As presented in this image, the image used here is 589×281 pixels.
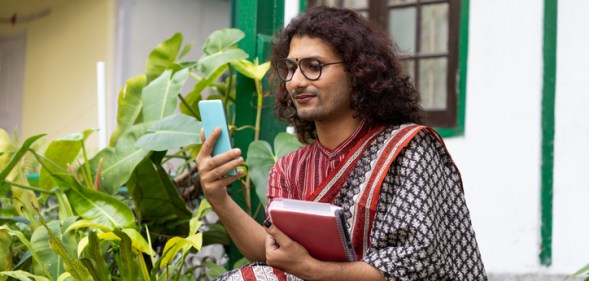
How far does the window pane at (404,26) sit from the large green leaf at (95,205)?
205cm

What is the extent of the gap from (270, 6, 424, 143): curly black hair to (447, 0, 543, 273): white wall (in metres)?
1.61

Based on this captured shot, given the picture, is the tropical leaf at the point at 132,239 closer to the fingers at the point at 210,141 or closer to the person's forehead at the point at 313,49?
the fingers at the point at 210,141

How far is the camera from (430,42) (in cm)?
519

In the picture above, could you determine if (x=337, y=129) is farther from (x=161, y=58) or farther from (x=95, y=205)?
(x=161, y=58)

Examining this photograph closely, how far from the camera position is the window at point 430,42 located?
496 cm

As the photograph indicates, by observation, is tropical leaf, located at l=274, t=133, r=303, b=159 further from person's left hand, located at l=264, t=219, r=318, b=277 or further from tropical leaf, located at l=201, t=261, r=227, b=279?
person's left hand, located at l=264, t=219, r=318, b=277

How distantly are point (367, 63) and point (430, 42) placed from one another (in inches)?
91.0

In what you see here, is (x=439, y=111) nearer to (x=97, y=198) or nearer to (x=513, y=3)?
(x=513, y=3)

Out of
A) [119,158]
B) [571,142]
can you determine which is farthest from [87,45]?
[571,142]

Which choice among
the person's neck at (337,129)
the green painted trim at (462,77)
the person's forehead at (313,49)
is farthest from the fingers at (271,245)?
the green painted trim at (462,77)

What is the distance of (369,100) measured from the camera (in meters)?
2.94

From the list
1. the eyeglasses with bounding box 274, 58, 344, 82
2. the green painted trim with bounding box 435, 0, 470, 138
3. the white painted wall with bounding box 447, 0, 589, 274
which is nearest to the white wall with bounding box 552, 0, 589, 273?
the white painted wall with bounding box 447, 0, 589, 274

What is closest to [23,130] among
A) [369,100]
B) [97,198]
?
[97,198]

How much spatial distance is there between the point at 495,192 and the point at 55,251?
6.94 ft
